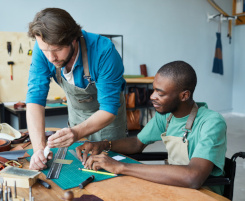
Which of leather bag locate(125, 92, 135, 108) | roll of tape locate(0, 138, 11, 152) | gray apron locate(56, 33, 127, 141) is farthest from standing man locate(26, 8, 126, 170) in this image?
leather bag locate(125, 92, 135, 108)

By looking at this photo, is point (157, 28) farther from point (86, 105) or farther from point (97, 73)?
point (97, 73)

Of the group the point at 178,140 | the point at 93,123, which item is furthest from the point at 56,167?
the point at 178,140

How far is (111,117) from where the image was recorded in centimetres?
162

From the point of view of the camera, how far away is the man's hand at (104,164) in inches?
52.0

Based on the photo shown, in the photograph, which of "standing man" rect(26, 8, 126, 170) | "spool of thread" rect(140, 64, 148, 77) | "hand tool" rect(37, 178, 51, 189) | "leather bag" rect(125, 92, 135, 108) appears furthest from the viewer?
"spool of thread" rect(140, 64, 148, 77)

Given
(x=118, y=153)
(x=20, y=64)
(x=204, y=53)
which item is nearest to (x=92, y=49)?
(x=118, y=153)

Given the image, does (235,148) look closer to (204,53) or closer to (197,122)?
(204,53)

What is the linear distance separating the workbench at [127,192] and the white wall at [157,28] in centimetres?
353

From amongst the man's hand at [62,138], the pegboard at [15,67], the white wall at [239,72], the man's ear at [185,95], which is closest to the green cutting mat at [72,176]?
the man's hand at [62,138]

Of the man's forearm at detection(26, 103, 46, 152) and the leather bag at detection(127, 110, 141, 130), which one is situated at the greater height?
the man's forearm at detection(26, 103, 46, 152)

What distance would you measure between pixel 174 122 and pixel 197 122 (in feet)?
0.55

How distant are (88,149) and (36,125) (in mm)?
355

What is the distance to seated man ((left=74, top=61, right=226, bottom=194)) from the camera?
1266 mm

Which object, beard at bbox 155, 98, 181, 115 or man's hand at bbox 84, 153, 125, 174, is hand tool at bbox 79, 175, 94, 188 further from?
beard at bbox 155, 98, 181, 115
